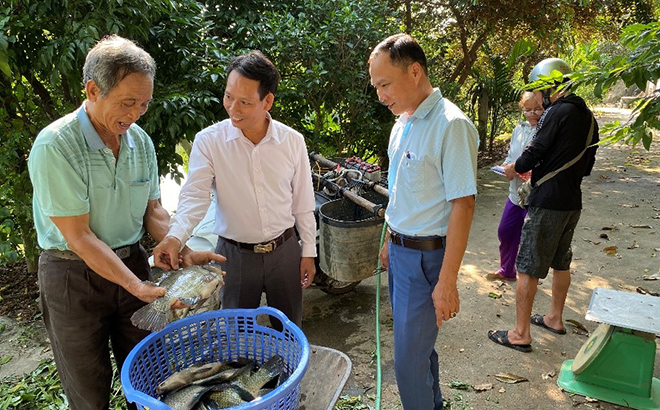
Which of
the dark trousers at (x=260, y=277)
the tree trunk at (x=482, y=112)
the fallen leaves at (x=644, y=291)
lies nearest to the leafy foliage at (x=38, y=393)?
the dark trousers at (x=260, y=277)

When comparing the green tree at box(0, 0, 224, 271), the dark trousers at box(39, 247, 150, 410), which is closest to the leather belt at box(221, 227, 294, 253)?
the dark trousers at box(39, 247, 150, 410)

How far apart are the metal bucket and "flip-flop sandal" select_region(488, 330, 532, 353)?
116cm

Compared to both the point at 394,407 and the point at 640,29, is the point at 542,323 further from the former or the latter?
the point at 640,29

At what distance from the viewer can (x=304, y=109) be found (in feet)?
18.1

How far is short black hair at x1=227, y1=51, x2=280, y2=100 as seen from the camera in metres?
2.12

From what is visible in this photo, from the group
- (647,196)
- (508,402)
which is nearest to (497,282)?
(508,402)

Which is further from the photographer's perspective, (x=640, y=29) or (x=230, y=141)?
(x=230, y=141)

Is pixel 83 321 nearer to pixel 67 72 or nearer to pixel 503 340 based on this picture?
pixel 67 72

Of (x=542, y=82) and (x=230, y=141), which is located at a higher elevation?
(x=542, y=82)

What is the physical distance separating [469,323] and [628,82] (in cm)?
237

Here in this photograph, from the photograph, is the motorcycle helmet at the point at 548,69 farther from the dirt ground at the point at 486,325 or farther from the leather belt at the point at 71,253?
the leather belt at the point at 71,253

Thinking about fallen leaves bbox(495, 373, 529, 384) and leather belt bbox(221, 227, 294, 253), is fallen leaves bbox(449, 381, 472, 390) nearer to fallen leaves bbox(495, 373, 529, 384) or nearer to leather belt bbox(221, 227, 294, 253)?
fallen leaves bbox(495, 373, 529, 384)

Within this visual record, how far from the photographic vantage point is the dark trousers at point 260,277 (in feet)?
7.79

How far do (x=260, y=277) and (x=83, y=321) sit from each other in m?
0.85
